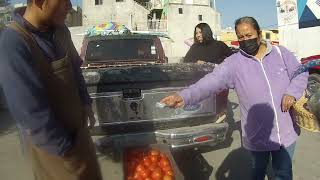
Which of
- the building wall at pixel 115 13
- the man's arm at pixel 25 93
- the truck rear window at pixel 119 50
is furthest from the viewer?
the building wall at pixel 115 13

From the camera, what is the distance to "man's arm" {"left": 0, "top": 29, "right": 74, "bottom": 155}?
7.18ft

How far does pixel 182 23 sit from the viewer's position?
50.0 meters

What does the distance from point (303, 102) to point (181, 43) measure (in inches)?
1702

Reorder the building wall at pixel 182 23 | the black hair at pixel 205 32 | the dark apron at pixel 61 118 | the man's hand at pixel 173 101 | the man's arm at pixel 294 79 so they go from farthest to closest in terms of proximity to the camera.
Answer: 1. the building wall at pixel 182 23
2. the black hair at pixel 205 32
3. the man's arm at pixel 294 79
4. the man's hand at pixel 173 101
5. the dark apron at pixel 61 118

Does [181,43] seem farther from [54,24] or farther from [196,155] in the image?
[54,24]

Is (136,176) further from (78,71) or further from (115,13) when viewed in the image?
(115,13)

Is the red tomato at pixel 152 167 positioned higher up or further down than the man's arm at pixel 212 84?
further down

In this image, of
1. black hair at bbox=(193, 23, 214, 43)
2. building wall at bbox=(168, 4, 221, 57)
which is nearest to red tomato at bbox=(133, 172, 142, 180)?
black hair at bbox=(193, 23, 214, 43)

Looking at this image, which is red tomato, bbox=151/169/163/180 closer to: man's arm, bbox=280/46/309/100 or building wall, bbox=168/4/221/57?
man's arm, bbox=280/46/309/100

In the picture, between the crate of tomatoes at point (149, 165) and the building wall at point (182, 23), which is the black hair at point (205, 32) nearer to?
the crate of tomatoes at point (149, 165)

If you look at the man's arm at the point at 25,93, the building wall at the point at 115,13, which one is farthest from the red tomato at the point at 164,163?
the building wall at the point at 115,13

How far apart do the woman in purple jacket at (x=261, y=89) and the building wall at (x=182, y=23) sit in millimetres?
43275

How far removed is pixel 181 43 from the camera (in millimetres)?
48906

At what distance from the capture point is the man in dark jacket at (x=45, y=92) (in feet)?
7.25
